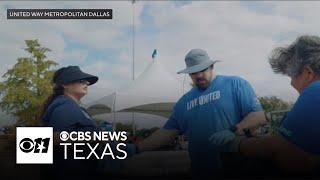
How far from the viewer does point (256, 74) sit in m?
2.82

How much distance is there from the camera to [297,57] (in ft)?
9.06

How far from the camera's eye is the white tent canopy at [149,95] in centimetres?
266

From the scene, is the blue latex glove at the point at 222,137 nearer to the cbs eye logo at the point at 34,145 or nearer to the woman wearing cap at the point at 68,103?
the woman wearing cap at the point at 68,103

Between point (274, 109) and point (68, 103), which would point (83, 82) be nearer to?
point (68, 103)

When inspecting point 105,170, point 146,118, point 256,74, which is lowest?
point 105,170

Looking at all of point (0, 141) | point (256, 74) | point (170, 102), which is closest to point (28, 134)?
point (0, 141)

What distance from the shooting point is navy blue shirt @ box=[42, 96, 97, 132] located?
278cm

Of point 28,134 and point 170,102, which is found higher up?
point 170,102

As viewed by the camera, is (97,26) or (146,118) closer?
(146,118)

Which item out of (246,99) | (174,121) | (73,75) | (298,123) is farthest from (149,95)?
(298,123)

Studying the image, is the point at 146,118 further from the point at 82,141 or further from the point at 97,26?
Result: the point at 97,26

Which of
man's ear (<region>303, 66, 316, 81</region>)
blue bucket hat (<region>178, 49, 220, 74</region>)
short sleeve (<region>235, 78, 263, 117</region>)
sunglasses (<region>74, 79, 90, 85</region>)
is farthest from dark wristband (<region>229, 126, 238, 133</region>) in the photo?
sunglasses (<region>74, 79, 90, 85</region>)

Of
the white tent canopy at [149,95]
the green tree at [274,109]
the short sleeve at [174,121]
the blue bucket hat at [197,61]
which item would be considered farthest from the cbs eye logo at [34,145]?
the green tree at [274,109]

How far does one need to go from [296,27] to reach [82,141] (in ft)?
6.15
